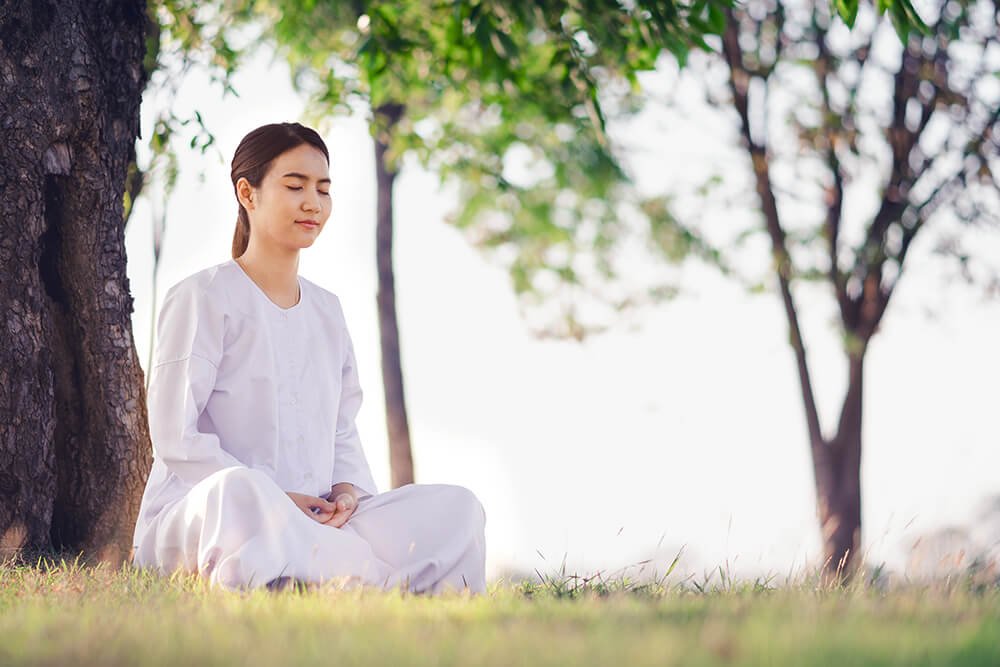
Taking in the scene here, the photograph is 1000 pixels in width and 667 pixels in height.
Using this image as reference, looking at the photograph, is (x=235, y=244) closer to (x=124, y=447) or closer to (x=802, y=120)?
(x=124, y=447)

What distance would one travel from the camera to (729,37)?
12.5 metres

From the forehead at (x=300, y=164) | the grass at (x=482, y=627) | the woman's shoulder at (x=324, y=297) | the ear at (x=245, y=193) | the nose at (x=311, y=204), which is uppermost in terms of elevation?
the forehead at (x=300, y=164)

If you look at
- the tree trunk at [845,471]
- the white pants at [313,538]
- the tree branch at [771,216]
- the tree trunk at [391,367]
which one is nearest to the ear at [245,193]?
the white pants at [313,538]

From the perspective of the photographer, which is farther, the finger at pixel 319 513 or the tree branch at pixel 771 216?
the tree branch at pixel 771 216

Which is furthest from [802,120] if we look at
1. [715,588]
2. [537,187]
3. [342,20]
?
[715,588]

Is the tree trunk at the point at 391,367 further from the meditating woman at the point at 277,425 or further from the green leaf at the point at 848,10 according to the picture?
the meditating woman at the point at 277,425

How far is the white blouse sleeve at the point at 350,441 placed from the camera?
18.6 feet

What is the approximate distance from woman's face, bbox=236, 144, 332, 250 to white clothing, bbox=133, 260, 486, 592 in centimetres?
26

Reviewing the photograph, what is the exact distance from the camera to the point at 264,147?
543cm

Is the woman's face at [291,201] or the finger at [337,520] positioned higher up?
the woman's face at [291,201]

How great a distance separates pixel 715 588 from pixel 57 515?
3.66m

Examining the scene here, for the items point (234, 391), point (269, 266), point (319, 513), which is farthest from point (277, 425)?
point (269, 266)

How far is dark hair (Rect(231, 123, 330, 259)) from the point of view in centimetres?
542

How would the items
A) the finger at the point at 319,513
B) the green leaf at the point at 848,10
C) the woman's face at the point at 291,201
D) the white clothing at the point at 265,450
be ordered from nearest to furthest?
the white clothing at the point at 265,450 < the finger at the point at 319,513 < the woman's face at the point at 291,201 < the green leaf at the point at 848,10
